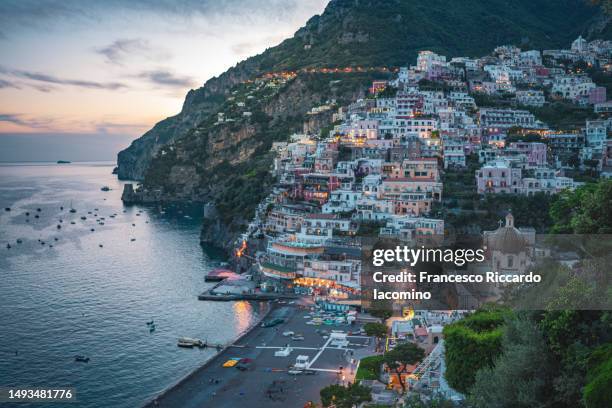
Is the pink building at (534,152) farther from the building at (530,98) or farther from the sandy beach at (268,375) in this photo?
the sandy beach at (268,375)

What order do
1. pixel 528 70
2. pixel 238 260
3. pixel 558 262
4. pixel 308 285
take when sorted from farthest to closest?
1. pixel 528 70
2. pixel 238 260
3. pixel 308 285
4. pixel 558 262

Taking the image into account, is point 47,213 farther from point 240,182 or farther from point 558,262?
point 558,262

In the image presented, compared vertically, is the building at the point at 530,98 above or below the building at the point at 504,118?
above

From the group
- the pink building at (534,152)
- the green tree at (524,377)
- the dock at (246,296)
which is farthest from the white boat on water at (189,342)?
the pink building at (534,152)

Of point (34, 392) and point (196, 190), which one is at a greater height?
point (196, 190)

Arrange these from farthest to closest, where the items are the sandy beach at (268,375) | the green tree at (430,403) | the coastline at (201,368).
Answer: the coastline at (201,368), the sandy beach at (268,375), the green tree at (430,403)

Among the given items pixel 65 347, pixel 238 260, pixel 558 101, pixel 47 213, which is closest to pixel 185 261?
pixel 238 260
